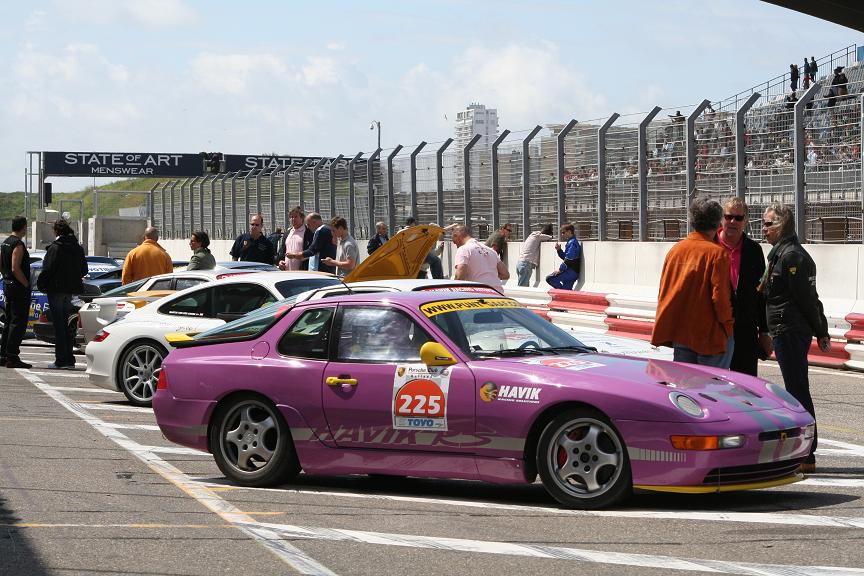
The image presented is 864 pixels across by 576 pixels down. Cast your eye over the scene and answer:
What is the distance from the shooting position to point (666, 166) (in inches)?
913

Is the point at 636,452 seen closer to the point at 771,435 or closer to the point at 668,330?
the point at 771,435

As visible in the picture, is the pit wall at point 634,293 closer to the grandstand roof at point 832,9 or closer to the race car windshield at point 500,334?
the grandstand roof at point 832,9

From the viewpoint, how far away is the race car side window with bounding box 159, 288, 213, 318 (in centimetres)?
1419

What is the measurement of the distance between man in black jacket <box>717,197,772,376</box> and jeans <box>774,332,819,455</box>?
0.63 feet

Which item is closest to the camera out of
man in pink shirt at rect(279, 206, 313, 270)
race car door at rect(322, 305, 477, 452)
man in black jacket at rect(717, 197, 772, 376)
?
race car door at rect(322, 305, 477, 452)

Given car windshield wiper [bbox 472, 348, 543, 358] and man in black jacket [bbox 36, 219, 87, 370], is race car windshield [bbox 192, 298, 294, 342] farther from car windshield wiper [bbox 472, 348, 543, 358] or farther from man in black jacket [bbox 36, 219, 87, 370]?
man in black jacket [bbox 36, 219, 87, 370]

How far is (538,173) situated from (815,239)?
26.8 feet

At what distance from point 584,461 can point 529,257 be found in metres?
18.7

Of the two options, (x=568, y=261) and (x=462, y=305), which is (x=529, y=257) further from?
(x=462, y=305)

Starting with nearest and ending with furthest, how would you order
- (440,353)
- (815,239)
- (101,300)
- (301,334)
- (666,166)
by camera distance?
1. (440,353)
2. (301,334)
3. (101,300)
4. (815,239)
5. (666,166)

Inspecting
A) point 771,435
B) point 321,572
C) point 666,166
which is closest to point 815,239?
point 666,166

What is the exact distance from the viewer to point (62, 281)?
683 inches

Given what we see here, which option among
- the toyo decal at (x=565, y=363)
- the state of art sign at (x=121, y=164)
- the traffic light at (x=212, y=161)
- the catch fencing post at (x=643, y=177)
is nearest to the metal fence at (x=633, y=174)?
the catch fencing post at (x=643, y=177)

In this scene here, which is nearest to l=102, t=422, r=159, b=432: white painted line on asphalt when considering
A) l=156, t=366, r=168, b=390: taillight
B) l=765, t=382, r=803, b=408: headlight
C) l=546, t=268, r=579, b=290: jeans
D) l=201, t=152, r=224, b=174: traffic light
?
l=156, t=366, r=168, b=390: taillight
